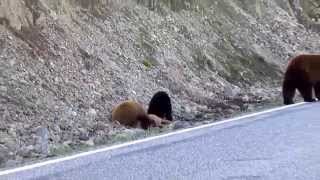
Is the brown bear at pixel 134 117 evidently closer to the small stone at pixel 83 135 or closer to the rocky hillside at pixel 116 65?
the rocky hillside at pixel 116 65

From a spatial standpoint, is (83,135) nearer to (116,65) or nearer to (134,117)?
(134,117)

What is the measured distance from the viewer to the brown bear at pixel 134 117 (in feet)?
39.2

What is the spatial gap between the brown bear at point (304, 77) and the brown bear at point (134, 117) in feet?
15.2

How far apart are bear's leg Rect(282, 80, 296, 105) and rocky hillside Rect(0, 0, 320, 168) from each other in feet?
1.59

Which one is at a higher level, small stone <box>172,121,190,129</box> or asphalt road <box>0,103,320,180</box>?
asphalt road <box>0,103,320,180</box>

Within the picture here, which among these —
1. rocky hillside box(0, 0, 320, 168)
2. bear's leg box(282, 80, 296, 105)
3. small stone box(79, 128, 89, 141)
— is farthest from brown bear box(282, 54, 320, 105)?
small stone box(79, 128, 89, 141)

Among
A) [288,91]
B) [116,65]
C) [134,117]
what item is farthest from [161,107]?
[288,91]

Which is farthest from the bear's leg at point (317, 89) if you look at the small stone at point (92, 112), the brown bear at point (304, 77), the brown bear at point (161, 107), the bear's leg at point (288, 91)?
the small stone at point (92, 112)

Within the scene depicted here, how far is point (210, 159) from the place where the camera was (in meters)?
7.71

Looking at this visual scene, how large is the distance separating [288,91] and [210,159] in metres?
8.48

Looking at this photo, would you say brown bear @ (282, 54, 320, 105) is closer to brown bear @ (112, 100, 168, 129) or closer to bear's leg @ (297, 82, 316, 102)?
bear's leg @ (297, 82, 316, 102)

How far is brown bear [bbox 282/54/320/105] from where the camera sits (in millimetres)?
15938

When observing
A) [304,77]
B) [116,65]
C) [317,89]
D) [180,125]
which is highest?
[116,65]

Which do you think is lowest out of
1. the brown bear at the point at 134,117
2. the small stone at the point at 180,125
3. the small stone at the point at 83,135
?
the small stone at the point at 180,125
